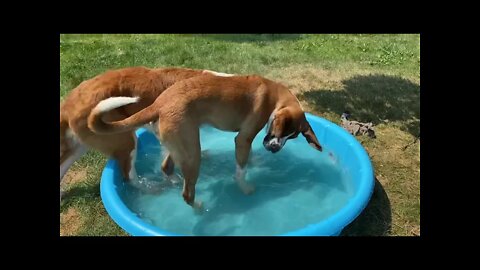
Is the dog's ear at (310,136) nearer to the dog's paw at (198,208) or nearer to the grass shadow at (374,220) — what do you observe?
the grass shadow at (374,220)

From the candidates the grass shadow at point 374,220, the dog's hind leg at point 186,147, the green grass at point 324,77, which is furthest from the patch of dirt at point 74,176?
the grass shadow at point 374,220

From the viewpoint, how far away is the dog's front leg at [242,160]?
4.94 m

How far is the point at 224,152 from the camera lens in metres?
6.14

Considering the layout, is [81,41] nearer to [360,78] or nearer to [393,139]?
[360,78]

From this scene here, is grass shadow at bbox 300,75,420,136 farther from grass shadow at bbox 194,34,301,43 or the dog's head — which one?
grass shadow at bbox 194,34,301,43

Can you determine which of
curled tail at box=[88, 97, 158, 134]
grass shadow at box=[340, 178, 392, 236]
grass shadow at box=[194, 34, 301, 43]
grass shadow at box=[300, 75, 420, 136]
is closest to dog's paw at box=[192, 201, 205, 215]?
curled tail at box=[88, 97, 158, 134]

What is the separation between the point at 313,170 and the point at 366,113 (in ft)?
6.02

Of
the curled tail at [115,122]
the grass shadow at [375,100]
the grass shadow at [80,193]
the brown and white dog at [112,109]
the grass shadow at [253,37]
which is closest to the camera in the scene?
the curled tail at [115,122]

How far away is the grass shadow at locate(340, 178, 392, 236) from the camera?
454 cm

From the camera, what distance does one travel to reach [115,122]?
4238mm

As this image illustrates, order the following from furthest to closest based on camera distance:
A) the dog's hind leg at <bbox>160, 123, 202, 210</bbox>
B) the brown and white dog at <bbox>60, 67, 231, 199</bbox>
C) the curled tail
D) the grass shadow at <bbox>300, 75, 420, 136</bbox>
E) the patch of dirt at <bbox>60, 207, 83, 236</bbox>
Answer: the grass shadow at <bbox>300, 75, 420, 136</bbox> → the patch of dirt at <bbox>60, 207, 83, 236</bbox> → the brown and white dog at <bbox>60, 67, 231, 199</bbox> → the dog's hind leg at <bbox>160, 123, 202, 210</bbox> → the curled tail

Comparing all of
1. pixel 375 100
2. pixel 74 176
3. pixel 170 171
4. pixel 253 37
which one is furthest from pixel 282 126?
pixel 253 37

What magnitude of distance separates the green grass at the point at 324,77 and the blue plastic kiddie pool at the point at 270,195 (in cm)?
40

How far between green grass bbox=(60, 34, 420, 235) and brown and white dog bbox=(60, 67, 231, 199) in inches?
24.2
